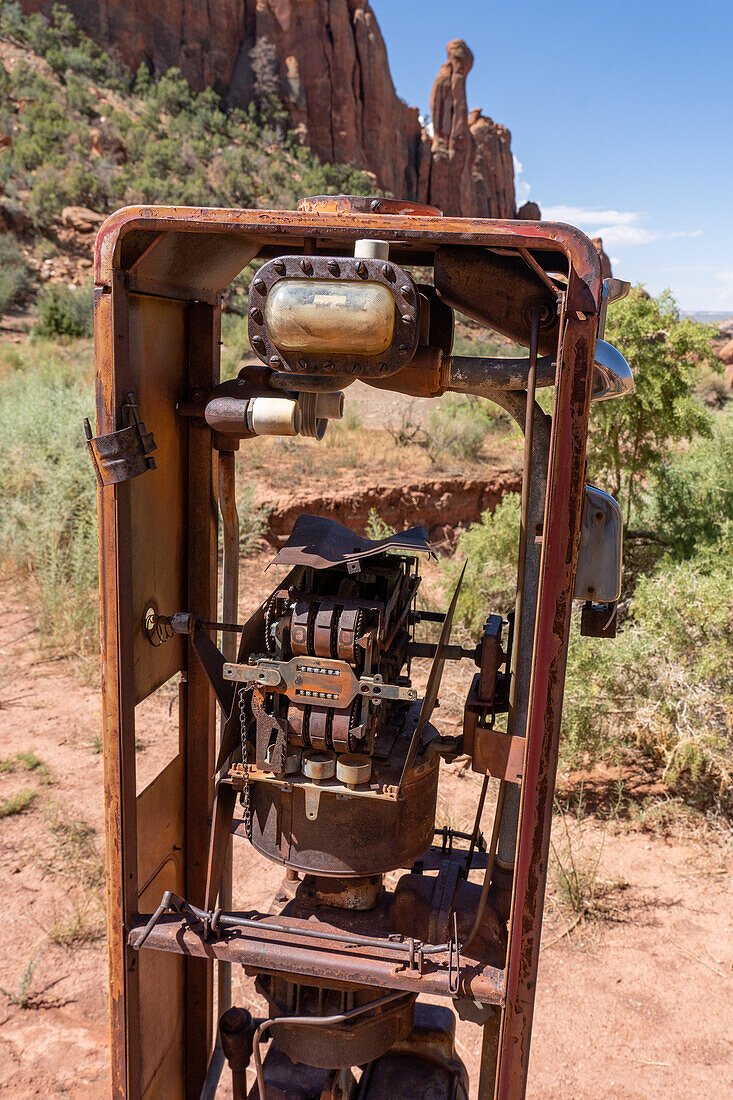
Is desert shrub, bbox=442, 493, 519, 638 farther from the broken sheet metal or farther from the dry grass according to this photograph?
the broken sheet metal

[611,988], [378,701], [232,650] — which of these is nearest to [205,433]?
[232,650]

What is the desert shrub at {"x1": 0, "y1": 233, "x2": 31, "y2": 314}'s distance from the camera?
17.1 meters

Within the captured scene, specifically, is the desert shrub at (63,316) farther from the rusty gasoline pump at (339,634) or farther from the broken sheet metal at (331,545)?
the broken sheet metal at (331,545)

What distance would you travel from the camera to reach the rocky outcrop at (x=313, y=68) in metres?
32.8

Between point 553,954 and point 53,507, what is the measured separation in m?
6.03

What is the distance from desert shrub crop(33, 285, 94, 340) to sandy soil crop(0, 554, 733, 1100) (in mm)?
11911

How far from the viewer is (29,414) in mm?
9164

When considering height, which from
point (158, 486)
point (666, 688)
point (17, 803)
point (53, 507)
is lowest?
point (17, 803)

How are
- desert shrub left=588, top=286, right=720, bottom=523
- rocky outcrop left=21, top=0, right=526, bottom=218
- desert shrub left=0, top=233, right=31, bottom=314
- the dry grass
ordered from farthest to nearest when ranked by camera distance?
rocky outcrop left=21, top=0, right=526, bottom=218
desert shrub left=0, top=233, right=31, bottom=314
desert shrub left=588, top=286, right=720, bottom=523
the dry grass

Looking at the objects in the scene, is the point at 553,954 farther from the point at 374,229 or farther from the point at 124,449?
the point at 374,229

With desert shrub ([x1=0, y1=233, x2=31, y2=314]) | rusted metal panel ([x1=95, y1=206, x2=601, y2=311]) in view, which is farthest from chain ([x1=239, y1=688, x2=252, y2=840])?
desert shrub ([x1=0, y1=233, x2=31, y2=314])

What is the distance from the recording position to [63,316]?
613 inches

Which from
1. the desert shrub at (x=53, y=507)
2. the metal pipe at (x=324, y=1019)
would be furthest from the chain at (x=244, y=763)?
the desert shrub at (x=53, y=507)

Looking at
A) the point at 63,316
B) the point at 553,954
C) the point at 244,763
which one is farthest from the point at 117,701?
the point at 63,316
